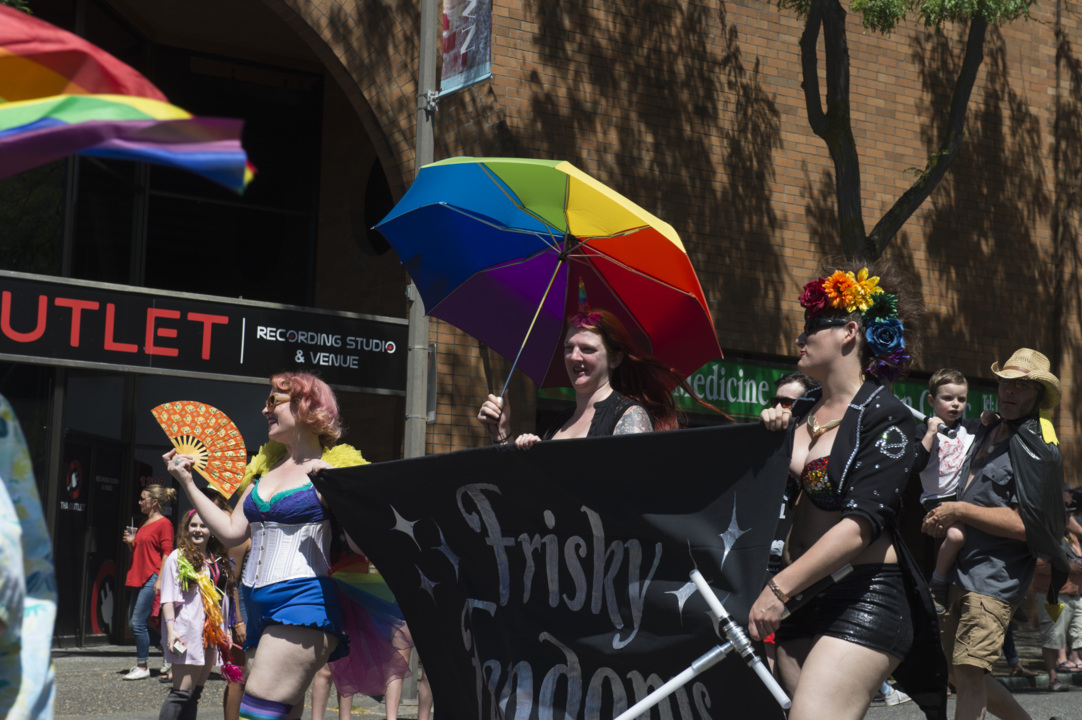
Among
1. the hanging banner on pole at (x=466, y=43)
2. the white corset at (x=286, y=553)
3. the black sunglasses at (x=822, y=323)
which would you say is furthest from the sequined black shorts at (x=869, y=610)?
the hanging banner on pole at (x=466, y=43)

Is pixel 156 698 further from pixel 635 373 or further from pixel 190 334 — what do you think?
pixel 635 373

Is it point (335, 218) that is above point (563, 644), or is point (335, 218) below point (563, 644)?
above

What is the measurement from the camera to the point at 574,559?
478 centimetres

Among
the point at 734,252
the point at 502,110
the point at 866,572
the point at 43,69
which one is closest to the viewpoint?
the point at 43,69

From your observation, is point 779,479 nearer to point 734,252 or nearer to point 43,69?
point 43,69

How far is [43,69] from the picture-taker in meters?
2.38

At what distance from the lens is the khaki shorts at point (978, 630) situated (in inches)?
236

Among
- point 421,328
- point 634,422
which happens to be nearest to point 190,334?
point 421,328

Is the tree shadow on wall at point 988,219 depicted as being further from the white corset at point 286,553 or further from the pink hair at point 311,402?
the white corset at point 286,553

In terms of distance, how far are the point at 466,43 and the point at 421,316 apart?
2.58 meters

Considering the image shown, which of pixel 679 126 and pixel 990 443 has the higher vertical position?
pixel 679 126

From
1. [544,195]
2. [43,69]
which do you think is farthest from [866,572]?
[43,69]

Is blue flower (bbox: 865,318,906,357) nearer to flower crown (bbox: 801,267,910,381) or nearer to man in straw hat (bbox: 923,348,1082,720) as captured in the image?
flower crown (bbox: 801,267,910,381)

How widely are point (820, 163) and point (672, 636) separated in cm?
1125
